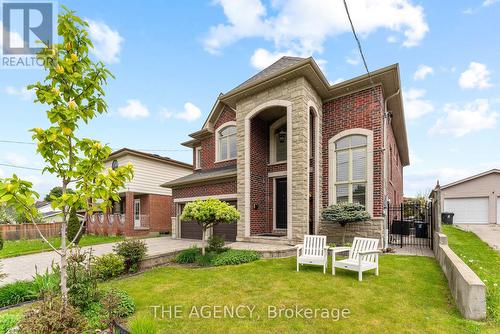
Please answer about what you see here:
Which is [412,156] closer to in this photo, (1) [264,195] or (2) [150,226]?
(1) [264,195]

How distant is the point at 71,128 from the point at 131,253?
17.6 ft

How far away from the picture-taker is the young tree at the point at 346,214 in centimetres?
913

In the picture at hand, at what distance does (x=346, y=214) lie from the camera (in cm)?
917

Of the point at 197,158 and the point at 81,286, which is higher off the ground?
the point at 197,158

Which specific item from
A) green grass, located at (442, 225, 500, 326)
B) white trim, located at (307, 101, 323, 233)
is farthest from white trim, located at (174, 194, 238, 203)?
green grass, located at (442, 225, 500, 326)

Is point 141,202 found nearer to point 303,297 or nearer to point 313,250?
point 313,250

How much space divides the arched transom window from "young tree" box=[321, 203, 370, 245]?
99 cm

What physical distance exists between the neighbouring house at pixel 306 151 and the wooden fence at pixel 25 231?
13.8 meters

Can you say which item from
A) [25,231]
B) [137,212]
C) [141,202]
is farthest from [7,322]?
[25,231]

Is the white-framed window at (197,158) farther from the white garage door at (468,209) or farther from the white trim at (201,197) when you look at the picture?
the white garage door at (468,209)

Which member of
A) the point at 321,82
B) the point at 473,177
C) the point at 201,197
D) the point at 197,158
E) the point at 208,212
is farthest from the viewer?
the point at 473,177

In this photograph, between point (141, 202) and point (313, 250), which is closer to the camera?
point (313, 250)
